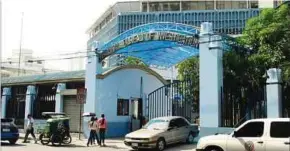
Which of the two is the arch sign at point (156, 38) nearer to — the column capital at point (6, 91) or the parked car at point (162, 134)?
the parked car at point (162, 134)

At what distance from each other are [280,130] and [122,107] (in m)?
16.1

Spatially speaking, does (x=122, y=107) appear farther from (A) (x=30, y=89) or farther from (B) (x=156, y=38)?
(A) (x=30, y=89)

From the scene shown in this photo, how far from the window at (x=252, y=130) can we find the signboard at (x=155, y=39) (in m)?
8.92

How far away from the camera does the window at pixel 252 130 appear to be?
1206 centimetres

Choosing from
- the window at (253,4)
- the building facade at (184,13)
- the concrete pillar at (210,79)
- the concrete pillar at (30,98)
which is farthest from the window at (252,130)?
the window at (253,4)

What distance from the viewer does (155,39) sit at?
23.5 m

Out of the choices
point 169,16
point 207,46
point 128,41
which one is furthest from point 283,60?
point 169,16

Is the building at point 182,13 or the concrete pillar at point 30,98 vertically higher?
the building at point 182,13

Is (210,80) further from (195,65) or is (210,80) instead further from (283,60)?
(195,65)

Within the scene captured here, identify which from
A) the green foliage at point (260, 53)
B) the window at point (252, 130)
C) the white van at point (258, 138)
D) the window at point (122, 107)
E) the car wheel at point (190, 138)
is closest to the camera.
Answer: the white van at point (258, 138)

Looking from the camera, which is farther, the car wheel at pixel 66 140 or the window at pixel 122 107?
the window at pixel 122 107

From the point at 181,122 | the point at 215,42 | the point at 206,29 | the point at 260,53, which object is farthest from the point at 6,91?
the point at 260,53

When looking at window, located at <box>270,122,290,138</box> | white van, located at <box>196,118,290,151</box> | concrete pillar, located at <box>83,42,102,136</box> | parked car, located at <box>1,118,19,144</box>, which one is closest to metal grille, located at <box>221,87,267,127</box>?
white van, located at <box>196,118,290,151</box>

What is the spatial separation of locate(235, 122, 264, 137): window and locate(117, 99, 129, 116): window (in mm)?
14847
